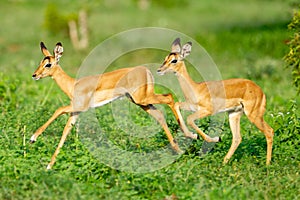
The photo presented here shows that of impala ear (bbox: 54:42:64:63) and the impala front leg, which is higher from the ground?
impala ear (bbox: 54:42:64:63)

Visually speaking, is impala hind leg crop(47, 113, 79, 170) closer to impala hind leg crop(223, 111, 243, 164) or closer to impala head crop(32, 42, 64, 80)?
impala head crop(32, 42, 64, 80)

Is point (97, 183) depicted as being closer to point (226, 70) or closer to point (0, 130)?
point (0, 130)

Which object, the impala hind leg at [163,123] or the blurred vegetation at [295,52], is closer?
the impala hind leg at [163,123]

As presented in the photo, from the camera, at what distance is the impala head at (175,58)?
7.75 m

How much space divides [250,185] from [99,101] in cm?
216

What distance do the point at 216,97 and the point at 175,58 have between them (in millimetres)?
666

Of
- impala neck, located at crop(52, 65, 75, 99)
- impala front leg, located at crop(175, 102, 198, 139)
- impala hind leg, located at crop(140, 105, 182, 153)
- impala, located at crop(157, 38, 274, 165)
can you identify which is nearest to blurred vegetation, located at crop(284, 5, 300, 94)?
impala, located at crop(157, 38, 274, 165)

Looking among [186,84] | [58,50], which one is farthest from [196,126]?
[58,50]

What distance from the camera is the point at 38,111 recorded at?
8961mm

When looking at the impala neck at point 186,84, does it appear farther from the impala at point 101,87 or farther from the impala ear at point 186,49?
the impala at point 101,87

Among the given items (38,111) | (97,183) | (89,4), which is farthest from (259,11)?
(97,183)

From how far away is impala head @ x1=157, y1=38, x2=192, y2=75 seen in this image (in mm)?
7750

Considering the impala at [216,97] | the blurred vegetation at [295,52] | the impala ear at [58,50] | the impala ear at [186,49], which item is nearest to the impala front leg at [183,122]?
the impala at [216,97]

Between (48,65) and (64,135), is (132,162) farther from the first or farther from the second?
(48,65)
